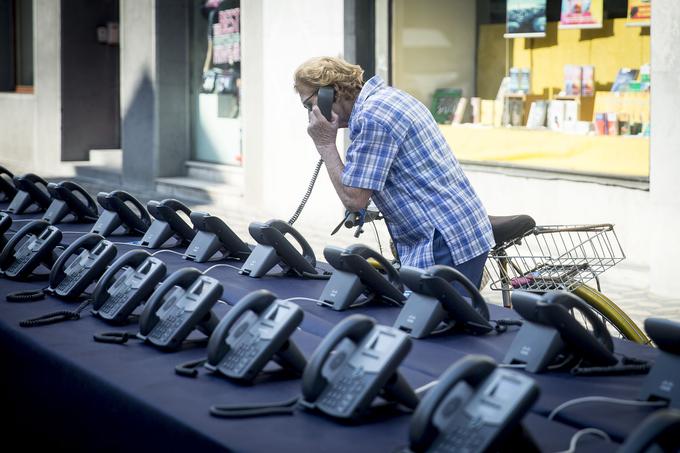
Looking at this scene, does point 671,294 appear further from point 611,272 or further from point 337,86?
point 337,86

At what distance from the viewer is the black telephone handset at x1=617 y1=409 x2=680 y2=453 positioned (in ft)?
6.81

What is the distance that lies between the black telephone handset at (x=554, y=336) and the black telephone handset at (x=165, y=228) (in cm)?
241

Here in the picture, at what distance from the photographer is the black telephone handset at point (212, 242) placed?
4895mm

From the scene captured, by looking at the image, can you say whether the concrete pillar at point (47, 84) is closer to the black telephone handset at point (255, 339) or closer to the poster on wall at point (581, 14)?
the poster on wall at point (581, 14)

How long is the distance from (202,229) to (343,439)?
8.42ft

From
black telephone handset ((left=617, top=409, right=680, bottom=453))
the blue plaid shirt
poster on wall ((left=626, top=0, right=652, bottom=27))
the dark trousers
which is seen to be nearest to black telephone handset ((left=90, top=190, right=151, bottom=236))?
the blue plaid shirt

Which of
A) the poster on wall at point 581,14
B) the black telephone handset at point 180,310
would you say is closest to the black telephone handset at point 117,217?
the black telephone handset at point 180,310

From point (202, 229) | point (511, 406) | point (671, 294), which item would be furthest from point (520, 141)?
point (511, 406)

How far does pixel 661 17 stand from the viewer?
842 cm

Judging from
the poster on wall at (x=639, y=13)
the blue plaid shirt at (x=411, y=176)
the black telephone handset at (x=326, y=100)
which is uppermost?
the poster on wall at (x=639, y=13)

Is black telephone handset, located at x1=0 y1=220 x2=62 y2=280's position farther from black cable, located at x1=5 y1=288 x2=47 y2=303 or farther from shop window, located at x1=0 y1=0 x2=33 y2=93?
shop window, located at x1=0 y1=0 x2=33 y2=93

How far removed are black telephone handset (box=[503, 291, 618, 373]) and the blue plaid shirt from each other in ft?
4.70

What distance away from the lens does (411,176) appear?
14.8 ft

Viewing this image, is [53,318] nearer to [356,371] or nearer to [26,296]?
[26,296]
